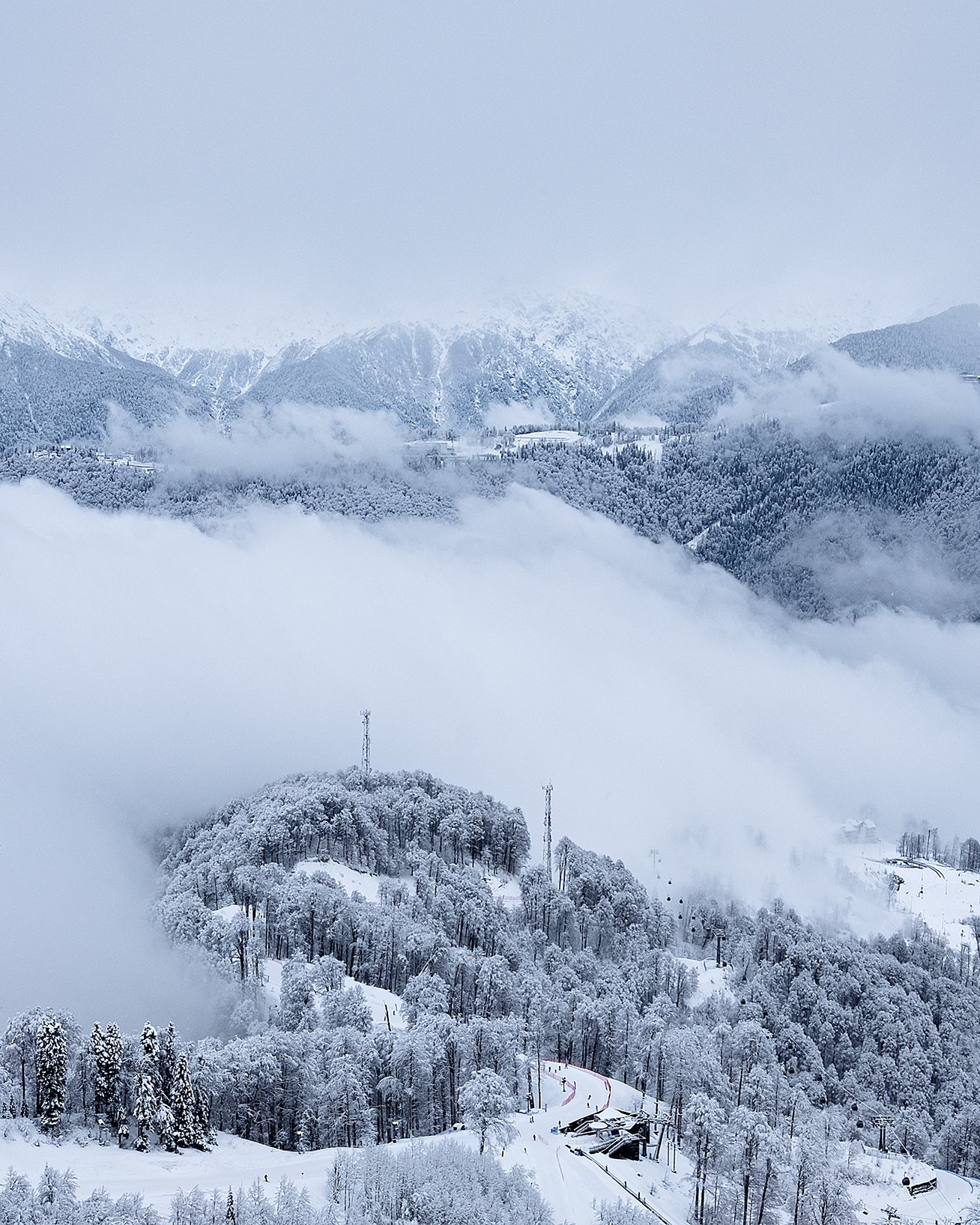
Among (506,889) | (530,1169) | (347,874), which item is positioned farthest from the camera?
(506,889)

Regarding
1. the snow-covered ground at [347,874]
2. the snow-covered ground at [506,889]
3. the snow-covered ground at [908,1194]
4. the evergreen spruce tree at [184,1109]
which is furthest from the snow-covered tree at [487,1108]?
the snow-covered ground at [506,889]

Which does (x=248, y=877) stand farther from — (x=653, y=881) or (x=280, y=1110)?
(x=653, y=881)

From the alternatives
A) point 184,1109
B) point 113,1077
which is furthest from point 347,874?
point 184,1109

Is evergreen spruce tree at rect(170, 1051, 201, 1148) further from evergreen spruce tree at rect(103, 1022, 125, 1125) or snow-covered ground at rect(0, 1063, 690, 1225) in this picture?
evergreen spruce tree at rect(103, 1022, 125, 1125)

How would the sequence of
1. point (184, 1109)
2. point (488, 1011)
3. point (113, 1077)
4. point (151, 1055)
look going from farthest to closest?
point (488, 1011), point (113, 1077), point (151, 1055), point (184, 1109)

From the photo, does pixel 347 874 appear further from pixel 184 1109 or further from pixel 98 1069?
pixel 184 1109
